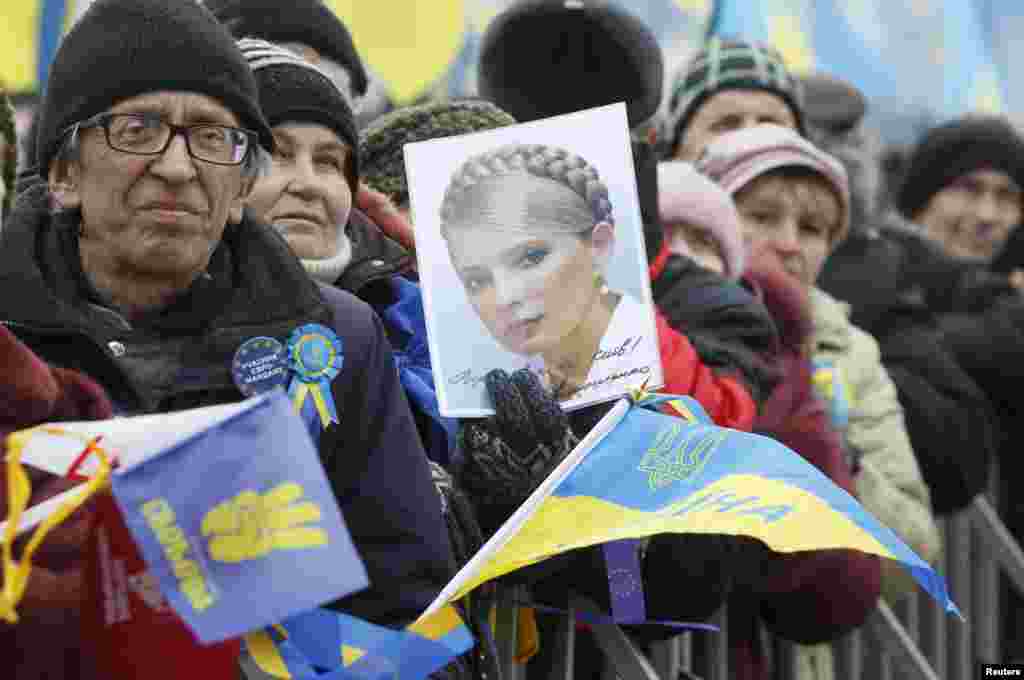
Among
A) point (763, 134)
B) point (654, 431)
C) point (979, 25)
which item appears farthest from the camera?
point (979, 25)

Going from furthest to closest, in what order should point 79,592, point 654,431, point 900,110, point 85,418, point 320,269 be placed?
point 900,110 → point 320,269 → point 654,431 → point 85,418 → point 79,592

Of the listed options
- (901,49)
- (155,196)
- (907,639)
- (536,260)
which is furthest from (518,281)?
(901,49)

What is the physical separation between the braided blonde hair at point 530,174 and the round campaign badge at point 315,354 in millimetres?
450

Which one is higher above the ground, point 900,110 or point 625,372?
point 900,110

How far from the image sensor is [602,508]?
11.1 ft

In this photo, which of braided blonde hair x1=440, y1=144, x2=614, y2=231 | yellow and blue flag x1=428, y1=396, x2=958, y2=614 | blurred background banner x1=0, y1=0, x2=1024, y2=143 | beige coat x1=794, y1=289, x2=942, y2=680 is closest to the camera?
yellow and blue flag x1=428, y1=396, x2=958, y2=614

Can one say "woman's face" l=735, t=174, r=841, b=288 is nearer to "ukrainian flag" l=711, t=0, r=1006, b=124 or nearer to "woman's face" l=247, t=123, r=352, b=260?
"woman's face" l=247, t=123, r=352, b=260

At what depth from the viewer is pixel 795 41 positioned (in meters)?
9.61

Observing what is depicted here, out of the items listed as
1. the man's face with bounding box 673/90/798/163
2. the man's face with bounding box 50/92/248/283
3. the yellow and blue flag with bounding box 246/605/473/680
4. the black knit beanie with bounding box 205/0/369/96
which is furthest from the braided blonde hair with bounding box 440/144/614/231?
the man's face with bounding box 673/90/798/163

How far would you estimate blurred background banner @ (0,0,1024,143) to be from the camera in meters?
6.11

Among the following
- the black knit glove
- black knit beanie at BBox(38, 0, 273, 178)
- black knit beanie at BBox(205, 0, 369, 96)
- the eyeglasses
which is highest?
black knit beanie at BBox(205, 0, 369, 96)

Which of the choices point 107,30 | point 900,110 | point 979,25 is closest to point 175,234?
point 107,30

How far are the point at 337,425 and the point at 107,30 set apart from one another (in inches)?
28.8

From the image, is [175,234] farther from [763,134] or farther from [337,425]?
[763,134]
